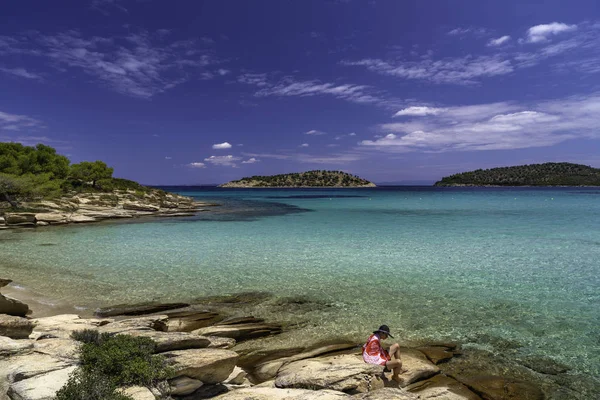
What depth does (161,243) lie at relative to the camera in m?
32.1

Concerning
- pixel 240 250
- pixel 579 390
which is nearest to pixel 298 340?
pixel 579 390

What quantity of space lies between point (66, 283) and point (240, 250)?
1219cm

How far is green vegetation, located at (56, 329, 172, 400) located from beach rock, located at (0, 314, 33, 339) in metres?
2.78

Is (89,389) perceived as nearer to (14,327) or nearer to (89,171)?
(14,327)

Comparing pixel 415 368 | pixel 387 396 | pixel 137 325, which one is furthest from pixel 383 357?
pixel 137 325

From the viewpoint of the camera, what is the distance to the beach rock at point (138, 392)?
23.7 feet

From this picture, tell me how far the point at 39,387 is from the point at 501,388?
1074 cm

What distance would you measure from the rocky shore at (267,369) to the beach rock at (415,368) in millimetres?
27

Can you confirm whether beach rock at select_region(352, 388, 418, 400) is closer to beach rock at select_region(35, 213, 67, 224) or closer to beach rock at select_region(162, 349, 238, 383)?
beach rock at select_region(162, 349, 238, 383)

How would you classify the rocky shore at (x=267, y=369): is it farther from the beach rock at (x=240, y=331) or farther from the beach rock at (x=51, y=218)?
the beach rock at (x=51, y=218)

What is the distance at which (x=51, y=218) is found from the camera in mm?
46719

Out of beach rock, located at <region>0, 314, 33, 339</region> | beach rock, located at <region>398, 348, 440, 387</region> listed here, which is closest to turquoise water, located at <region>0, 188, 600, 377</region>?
beach rock, located at <region>398, 348, 440, 387</region>

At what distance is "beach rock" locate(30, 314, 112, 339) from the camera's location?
35.3ft

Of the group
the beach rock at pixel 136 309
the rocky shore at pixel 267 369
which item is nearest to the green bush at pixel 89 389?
the rocky shore at pixel 267 369
